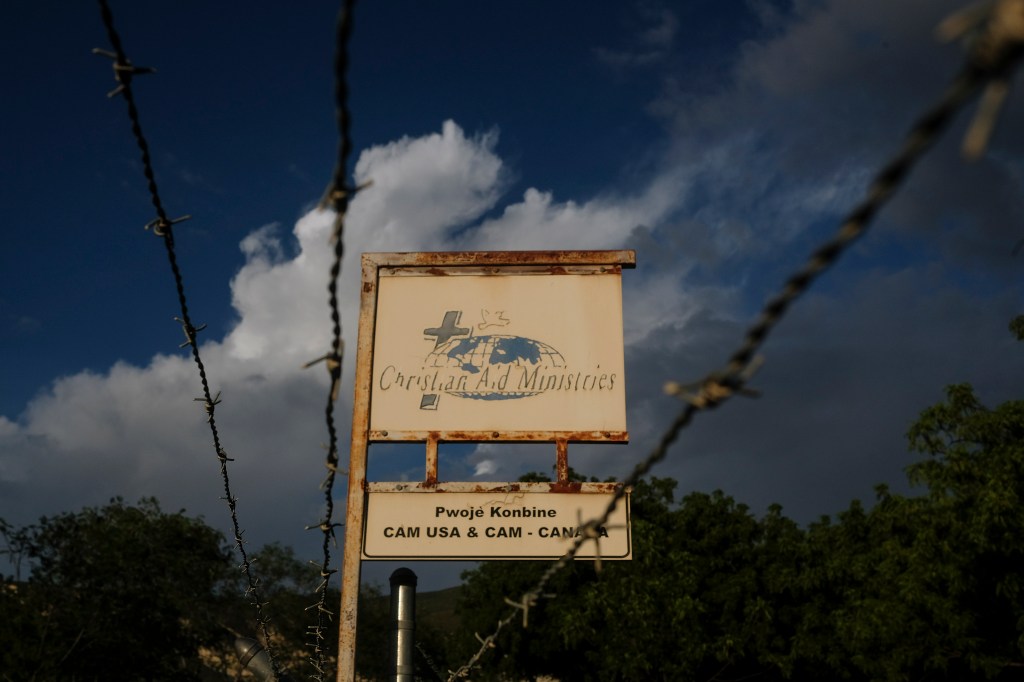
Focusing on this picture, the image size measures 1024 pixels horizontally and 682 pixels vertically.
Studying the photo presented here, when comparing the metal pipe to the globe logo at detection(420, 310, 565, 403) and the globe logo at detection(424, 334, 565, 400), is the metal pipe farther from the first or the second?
the globe logo at detection(424, 334, 565, 400)

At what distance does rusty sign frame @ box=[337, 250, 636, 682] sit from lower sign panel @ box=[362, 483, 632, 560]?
0.48ft

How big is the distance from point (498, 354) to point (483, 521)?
4.68 feet

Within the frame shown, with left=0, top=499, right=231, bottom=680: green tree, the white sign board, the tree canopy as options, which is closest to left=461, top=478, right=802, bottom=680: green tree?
the tree canopy

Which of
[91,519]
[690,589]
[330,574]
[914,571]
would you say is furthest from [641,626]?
[330,574]

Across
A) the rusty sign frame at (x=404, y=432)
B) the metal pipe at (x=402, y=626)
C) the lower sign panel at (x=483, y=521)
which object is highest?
the rusty sign frame at (x=404, y=432)

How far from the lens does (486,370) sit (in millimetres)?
7293

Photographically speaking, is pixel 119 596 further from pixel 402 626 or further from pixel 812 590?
pixel 402 626

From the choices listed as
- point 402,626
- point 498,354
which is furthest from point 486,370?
point 402,626

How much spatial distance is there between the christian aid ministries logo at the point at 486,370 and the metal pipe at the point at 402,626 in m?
1.37

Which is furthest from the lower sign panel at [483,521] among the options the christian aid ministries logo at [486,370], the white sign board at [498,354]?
the christian aid ministries logo at [486,370]

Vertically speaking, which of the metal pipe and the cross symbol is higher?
the cross symbol

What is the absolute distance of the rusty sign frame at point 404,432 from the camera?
6.43m

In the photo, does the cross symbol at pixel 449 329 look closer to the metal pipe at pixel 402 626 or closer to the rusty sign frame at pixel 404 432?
the rusty sign frame at pixel 404 432

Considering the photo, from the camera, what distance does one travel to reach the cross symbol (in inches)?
290
